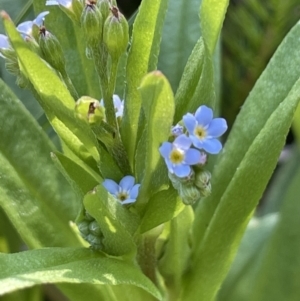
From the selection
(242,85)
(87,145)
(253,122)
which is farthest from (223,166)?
(242,85)

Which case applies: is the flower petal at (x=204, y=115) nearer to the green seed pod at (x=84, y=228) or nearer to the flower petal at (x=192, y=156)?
the flower petal at (x=192, y=156)

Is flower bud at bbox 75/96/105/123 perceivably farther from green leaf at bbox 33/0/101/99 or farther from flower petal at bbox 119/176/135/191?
green leaf at bbox 33/0/101/99

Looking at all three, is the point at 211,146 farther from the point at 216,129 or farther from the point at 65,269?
the point at 65,269

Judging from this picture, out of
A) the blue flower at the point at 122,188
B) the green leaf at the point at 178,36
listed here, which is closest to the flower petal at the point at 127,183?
the blue flower at the point at 122,188

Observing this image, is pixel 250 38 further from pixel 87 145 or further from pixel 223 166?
pixel 87 145

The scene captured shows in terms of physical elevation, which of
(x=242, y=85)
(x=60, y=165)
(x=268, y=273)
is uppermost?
(x=60, y=165)
